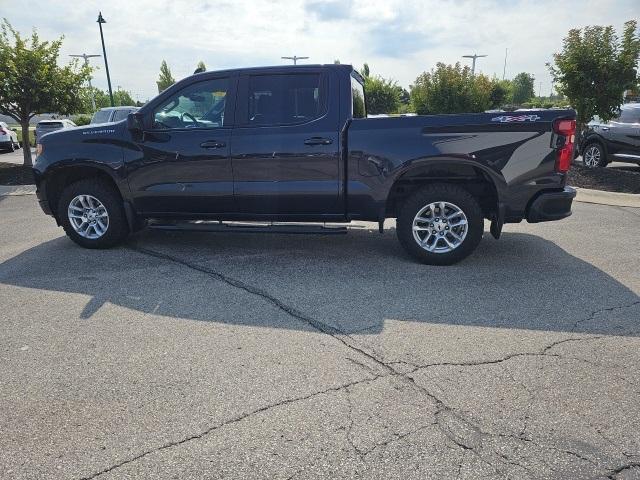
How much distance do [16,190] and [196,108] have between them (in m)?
7.50

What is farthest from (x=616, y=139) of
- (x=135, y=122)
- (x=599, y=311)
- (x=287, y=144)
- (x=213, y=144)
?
(x=135, y=122)

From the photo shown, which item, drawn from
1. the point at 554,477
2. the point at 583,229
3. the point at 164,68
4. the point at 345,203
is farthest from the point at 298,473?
the point at 164,68

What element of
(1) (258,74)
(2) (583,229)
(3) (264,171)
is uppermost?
(1) (258,74)

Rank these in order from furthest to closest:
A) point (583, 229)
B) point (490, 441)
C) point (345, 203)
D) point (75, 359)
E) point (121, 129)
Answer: point (583, 229) → point (121, 129) → point (345, 203) → point (75, 359) → point (490, 441)

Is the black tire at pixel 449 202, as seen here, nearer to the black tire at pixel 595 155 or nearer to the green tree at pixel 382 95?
the black tire at pixel 595 155

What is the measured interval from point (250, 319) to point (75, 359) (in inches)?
50.5

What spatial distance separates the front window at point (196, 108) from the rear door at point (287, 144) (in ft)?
0.79

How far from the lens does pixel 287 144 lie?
17.3ft

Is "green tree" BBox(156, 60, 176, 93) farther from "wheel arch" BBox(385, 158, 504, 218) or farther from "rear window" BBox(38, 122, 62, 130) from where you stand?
"wheel arch" BBox(385, 158, 504, 218)

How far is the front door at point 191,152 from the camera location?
5473 mm

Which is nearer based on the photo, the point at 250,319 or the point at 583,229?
the point at 250,319

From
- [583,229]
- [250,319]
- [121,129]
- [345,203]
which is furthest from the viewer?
[583,229]

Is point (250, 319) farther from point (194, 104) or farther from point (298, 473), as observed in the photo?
point (194, 104)

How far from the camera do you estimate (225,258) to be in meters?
5.69
